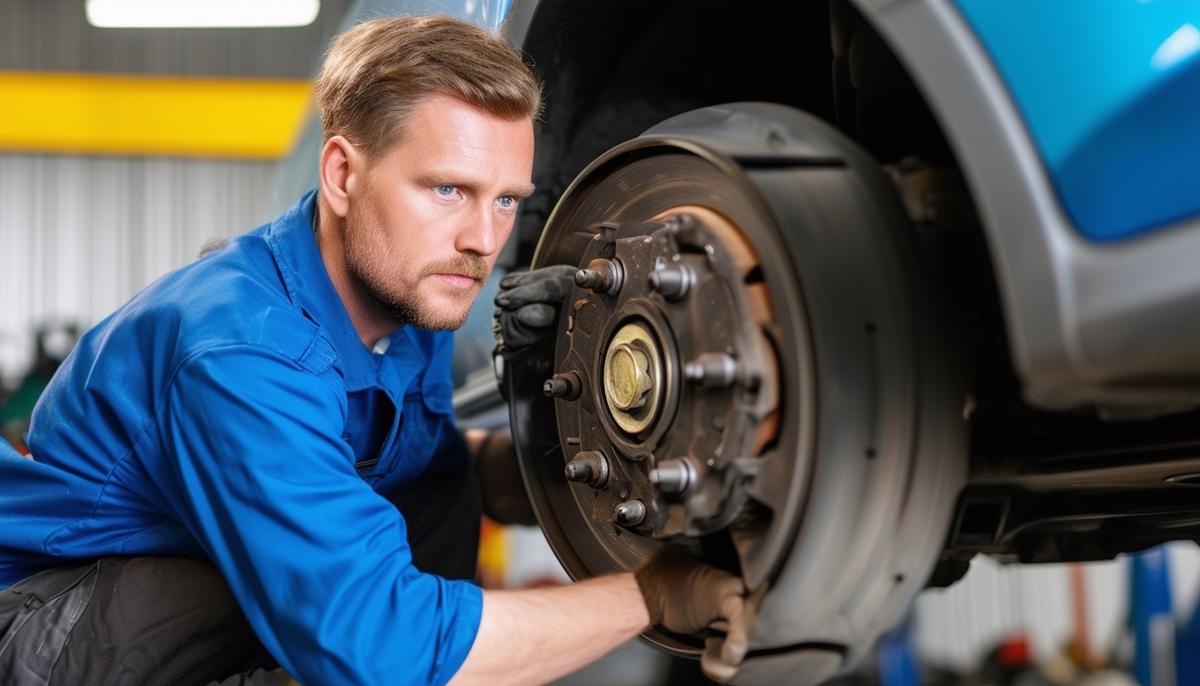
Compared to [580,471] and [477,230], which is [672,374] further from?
[477,230]

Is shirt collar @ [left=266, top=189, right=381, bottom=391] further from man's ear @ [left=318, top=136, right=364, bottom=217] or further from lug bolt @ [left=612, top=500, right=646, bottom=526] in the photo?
lug bolt @ [left=612, top=500, right=646, bottom=526]

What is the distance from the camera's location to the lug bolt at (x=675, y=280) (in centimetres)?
78

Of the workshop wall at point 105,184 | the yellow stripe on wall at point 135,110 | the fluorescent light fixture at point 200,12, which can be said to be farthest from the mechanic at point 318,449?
the yellow stripe on wall at point 135,110

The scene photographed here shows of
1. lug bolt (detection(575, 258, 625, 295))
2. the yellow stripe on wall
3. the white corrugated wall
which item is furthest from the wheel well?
the white corrugated wall

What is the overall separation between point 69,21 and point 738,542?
7.56m

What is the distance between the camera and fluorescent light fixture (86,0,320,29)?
13.7 ft

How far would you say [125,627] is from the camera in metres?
1.03

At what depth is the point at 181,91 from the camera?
749 cm

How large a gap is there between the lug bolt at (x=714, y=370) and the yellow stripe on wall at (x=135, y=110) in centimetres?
710

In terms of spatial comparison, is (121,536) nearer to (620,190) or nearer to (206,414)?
(206,414)

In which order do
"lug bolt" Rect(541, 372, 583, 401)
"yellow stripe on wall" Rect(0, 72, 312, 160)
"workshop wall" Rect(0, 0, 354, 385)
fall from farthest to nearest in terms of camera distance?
"yellow stripe on wall" Rect(0, 72, 312, 160) < "workshop wall" Rect(0, 0, 354, 385) < "lug bolt" Rect(541, 372, 583, 401)

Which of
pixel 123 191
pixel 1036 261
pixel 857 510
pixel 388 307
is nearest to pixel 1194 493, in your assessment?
pixel 857 510

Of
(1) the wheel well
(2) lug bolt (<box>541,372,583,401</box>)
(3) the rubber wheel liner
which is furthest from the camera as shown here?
(1) the wheel well

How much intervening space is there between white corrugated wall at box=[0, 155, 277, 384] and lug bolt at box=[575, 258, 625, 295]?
286 inches
